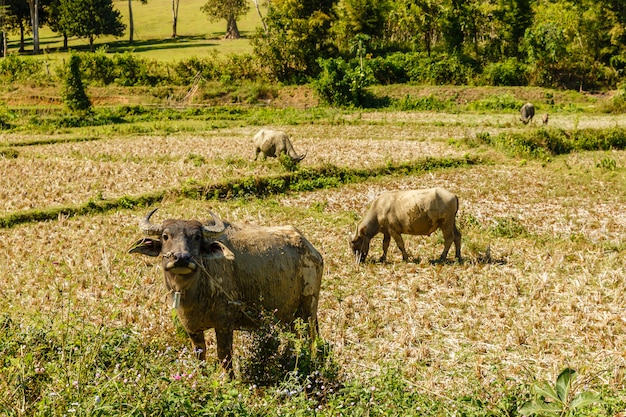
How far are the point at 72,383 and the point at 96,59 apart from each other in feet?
126

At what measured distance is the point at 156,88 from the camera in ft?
125

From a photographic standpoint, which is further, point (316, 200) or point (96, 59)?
point (96, 59)

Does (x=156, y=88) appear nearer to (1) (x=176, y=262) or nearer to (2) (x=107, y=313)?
(2) (x=107, y=313)

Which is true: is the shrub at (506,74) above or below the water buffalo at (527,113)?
above

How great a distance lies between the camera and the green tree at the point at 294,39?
41.9 m

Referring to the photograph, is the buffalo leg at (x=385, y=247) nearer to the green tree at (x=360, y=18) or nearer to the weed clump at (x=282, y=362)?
the weed clump at (x=282, y=362)

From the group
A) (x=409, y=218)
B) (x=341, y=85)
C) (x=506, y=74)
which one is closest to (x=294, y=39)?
(x=341, y=85)

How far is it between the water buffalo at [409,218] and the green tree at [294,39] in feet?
107

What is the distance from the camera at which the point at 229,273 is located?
18.7 feet

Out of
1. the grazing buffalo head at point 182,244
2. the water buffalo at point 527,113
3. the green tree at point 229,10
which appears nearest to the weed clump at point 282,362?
the grazing buffalo head at point 182,244

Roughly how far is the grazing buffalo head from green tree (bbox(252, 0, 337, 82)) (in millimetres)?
37609

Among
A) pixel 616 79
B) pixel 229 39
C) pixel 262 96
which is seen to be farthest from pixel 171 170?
pixel 229 39

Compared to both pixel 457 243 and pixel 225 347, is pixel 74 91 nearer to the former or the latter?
pixel 457 243

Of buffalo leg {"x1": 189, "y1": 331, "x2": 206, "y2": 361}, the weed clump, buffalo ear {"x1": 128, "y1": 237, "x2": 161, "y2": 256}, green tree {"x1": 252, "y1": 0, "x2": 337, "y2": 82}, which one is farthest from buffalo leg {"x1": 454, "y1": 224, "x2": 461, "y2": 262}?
green tree {"x1": 252, "y1": 0, "x2": 337, "y2": 82}
